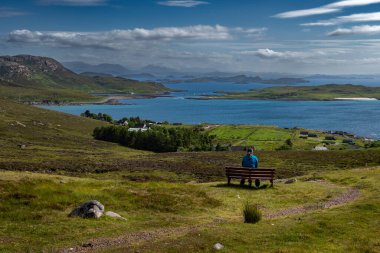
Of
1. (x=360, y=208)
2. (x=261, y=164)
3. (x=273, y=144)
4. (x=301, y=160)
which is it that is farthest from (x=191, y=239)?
(x=273, y=144)

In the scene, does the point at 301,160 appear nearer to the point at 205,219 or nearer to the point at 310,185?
the point at 310,185

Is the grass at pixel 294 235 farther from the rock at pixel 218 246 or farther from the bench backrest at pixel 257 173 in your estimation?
the bench backrest at pixel 257 173

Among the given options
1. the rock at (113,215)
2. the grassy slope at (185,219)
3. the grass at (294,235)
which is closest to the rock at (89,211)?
the rock at (113,215)

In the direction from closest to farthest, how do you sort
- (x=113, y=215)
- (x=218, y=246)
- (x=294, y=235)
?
(x=218, y=246), (x=294, y=235), (x=113, y=215)

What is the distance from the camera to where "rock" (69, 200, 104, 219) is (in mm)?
20219

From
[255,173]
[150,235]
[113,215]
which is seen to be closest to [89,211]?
[113,215]

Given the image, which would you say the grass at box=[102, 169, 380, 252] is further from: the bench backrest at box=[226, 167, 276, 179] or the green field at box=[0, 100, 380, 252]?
the bench backrest at box=[226, 167, 276, 179]

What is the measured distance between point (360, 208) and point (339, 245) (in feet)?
22.9

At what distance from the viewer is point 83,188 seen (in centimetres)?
2606

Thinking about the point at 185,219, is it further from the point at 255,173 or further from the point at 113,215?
the point at 255,173

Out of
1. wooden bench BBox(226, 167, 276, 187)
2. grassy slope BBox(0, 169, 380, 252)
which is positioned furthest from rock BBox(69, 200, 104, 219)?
wooden bench BBox(226, 167, 276, 187)

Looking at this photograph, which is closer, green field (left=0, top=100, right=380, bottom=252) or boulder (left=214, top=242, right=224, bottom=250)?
boulder (left=214, top=242, right=224, bottom=250)

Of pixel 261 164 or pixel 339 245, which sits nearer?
pixel 339 245

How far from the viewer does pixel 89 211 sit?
66.6ft
